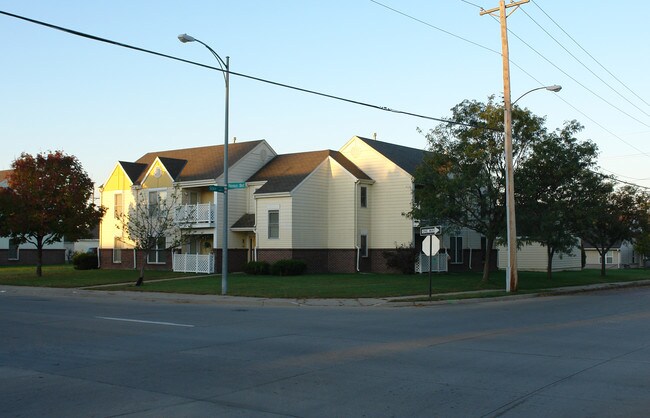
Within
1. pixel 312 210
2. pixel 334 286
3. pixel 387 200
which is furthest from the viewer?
pixel 387 200

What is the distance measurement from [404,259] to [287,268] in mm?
7097

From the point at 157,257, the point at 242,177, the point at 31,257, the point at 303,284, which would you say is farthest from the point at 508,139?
the point at 31,257

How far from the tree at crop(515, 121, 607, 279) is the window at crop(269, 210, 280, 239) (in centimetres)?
1419

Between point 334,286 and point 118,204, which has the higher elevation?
point 118,204

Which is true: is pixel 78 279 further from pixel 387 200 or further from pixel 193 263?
pixel 387 200

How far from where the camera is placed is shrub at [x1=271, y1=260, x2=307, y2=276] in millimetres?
35969

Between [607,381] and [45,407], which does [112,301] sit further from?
[607,381]

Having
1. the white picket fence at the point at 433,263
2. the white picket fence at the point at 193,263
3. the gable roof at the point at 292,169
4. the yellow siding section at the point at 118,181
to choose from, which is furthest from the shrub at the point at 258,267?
the yellow siding section at the point at 118,181

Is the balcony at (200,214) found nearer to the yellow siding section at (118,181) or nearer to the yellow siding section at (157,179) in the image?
the yellow siding section at (157,179)

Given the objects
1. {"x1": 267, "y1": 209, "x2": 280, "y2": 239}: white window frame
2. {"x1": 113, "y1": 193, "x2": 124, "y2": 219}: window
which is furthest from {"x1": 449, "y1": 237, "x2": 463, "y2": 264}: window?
{"x1": 113, "y1": 193, "x2": 124, "y2": 219}: window

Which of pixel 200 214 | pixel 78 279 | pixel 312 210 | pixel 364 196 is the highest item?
pixel 364 196

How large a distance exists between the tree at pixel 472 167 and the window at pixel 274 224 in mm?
10337

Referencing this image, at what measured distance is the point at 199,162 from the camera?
43.4 meters

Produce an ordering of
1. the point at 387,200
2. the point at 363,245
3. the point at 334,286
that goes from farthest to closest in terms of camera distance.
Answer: the point at 363,245
the point at 387,200
the point at 334,286
